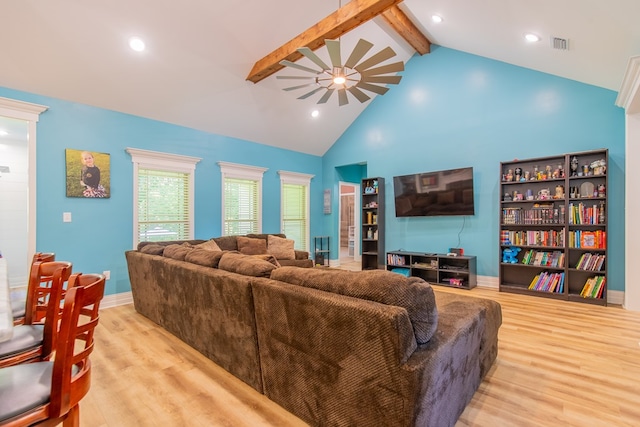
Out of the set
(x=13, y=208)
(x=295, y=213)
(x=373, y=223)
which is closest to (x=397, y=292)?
(x=373, y=223)

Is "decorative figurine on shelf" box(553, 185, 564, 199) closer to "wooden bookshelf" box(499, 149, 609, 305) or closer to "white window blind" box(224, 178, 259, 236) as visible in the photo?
"wooden bookshelf" box(499, 149, 609, 305)

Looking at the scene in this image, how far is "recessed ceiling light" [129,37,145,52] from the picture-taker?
11.6 feet

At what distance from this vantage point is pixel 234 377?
7.34 ft

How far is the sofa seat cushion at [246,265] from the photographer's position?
207 centimetres

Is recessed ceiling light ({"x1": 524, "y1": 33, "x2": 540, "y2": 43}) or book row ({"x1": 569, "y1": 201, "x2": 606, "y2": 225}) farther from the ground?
recessed ceiling light ({"x1": 524, "y1": 33, "x2": 540, "y2": 43})

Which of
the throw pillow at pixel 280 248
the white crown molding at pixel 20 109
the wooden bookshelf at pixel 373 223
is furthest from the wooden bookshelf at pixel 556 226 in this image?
the white crown molding at pixel 20 109

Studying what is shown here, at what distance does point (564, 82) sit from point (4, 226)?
9209 millimetres

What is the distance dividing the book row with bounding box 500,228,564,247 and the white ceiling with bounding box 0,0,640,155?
6.75ft

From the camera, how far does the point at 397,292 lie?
1.41 meters

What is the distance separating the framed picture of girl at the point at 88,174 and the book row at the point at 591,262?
21.9 ft

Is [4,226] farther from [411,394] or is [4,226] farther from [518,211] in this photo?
[518,211]

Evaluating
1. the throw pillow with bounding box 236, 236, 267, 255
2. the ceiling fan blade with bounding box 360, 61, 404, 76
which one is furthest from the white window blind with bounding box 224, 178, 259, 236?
the ceiling fan blade with bounding box 360, 61, 404, 76

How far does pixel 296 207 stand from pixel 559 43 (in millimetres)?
5263

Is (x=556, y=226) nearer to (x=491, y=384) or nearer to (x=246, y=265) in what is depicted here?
(x=491, y=384)
